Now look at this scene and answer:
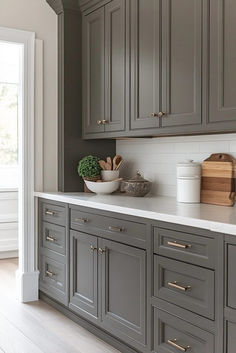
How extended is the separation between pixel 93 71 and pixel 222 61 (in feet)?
4.80

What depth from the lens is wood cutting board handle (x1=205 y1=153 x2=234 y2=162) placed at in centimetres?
292

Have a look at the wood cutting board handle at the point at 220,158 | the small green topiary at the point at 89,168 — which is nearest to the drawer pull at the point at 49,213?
the small green topiary at the point at 89,168

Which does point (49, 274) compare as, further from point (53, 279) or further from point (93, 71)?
point (93, 71)

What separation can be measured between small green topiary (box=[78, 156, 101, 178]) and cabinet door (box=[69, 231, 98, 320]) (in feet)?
1.80

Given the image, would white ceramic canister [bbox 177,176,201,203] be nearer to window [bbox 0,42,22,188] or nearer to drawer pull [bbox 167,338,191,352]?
drawer pull [bbox 167,338,191,352]

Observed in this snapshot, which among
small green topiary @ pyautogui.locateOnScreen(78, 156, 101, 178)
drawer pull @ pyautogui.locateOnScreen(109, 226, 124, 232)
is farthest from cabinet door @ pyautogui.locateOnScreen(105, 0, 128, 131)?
drawer pull @ pyautogui.locateOnScreen(109, 226, 124, 232)

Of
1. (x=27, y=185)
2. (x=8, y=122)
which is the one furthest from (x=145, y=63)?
(x=8, y=122)

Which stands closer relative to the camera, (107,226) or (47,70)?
(107,226)

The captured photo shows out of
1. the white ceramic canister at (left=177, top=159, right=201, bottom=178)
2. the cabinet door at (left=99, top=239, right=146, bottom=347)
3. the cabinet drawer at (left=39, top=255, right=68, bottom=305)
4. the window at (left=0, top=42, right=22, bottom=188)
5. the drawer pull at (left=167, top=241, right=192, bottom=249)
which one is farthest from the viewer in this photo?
the window at (left=0, top=42, right=22, bottom=188)

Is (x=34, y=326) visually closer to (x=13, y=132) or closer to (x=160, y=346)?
(x=160, y=346)

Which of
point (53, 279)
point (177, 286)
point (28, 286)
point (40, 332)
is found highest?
point (177, 286)

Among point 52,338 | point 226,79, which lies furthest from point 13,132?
point 226,79

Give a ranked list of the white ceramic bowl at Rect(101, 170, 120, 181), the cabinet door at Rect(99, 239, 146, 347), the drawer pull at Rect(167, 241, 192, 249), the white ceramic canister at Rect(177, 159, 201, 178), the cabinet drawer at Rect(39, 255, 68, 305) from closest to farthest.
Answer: the drawer pull at Rect(167, 241, 192, 249) < the cabinet door at Rect(99, 239, 146, 347) < the white ceramic canister at Rect(177, 159, 201, 178) < the cabinet drawer at Rect(39, 255, 68, 305) < the white ceramic bowl at Rect(101, 170, 120, 181)

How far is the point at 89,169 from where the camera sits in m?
3.73
